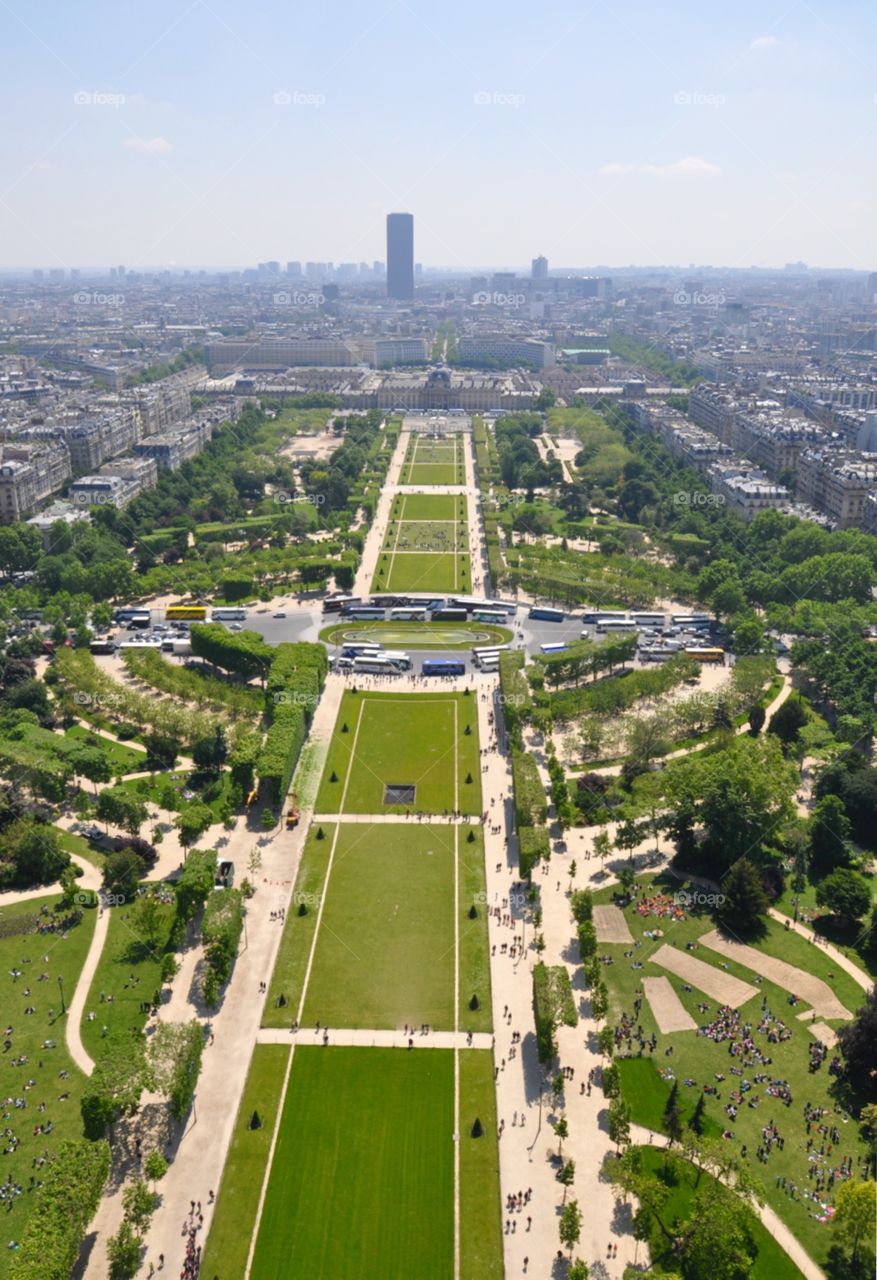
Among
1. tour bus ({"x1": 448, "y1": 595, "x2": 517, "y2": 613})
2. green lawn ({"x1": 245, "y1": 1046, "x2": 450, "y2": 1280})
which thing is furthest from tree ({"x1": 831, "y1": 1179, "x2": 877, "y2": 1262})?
tour bus ({"x1": 448, "y1": 595, "x2": 517, "y2": 613})

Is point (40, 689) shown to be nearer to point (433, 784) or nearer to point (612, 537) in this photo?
point (433, 784)

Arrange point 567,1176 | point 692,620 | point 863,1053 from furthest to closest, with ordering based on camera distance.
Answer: point 692,620 → point 863,1053 → point 567,1176

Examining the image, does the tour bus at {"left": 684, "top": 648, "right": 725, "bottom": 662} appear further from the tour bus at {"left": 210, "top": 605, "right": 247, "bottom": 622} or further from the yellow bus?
the yellow bus

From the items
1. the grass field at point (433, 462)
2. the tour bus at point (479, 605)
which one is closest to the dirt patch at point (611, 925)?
the tour bus at point (479, 605)

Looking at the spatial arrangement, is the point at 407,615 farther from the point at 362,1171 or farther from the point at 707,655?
the point at 362,1171
